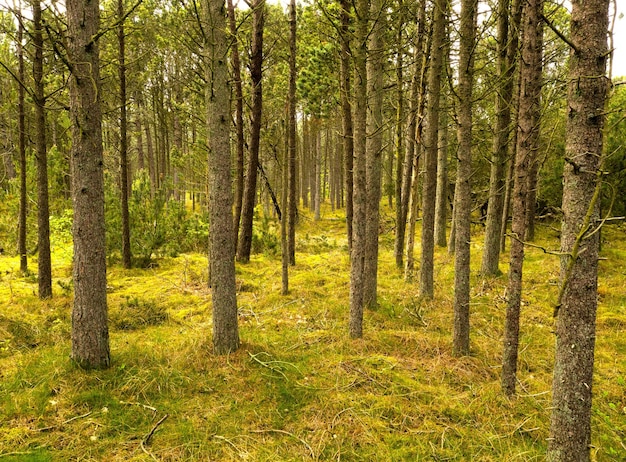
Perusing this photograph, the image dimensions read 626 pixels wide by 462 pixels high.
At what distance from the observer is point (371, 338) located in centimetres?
606

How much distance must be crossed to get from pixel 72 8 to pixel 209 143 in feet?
6.70

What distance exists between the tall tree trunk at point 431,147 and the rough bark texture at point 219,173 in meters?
3.95

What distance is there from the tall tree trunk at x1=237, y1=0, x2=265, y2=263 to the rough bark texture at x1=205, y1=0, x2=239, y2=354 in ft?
17.2

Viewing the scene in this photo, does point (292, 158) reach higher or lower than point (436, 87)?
lower

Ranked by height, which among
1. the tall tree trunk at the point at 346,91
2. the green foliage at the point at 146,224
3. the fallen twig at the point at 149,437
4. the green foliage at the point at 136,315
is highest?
the tall tree trunk at the point at 346,91

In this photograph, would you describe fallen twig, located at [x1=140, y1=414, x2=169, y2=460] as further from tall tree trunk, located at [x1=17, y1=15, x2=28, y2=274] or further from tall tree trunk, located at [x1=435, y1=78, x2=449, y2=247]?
tall tree trunk, located at [x1=435, y1=78, x2=449, y2=247]

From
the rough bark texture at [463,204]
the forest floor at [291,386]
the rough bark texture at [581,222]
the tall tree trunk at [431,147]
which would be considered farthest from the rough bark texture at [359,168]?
the rough bark texture at [581,222]

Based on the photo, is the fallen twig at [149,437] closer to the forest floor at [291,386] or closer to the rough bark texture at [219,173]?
the forest floor at [291,386]

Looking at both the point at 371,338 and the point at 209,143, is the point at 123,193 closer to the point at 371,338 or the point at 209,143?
the point at 209,143

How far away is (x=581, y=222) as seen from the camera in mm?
2732

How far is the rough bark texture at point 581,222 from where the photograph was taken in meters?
2.64

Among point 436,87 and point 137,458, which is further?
point 436,87

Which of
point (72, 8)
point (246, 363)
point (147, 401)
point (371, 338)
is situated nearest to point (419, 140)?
point (371, 338)

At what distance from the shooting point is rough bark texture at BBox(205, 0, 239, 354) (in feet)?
15.8
